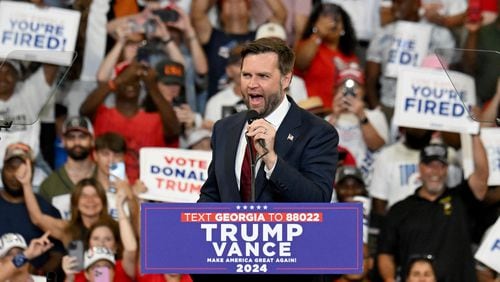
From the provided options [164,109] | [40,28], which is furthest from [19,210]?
[40,28]

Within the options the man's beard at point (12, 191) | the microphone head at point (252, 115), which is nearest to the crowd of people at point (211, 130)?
the man's beard at point (12, 191)

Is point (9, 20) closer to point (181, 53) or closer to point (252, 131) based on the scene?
point (181, 53)

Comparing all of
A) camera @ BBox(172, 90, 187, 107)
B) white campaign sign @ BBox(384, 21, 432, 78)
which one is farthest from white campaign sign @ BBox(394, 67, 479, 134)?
camera @ BBox(172, 90, 187, 107)

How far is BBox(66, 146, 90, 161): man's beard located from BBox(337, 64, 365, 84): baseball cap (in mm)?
2058

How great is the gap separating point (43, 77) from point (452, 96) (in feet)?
14.0

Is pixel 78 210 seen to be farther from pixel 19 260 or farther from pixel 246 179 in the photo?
pixel 246 179

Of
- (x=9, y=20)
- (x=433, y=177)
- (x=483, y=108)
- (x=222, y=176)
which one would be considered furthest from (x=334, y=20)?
(x=222, y=176)

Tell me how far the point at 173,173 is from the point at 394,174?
5.76 ft

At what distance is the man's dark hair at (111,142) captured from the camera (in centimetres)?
998

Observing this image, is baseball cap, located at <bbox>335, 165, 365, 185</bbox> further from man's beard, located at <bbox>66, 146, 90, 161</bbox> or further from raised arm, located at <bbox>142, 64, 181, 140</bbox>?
man's beard, located at <bbox>66, 146, 90, 161</bbox>

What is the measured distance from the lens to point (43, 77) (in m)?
6.52

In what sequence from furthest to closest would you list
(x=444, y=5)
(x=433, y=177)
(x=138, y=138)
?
1. (x=444, y=5)
2. (x=138, y=138)
3. (x=433, y=177)

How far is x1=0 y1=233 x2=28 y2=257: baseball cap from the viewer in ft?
29.9

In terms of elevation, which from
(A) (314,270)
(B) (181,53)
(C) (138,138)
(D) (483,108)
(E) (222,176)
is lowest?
(A) (314,270)
